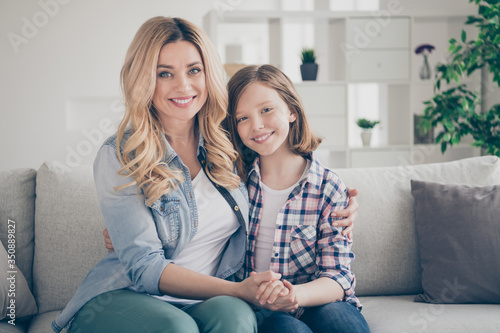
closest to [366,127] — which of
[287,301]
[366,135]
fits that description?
[366,135]

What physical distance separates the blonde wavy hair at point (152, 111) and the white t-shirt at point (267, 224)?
130 mm

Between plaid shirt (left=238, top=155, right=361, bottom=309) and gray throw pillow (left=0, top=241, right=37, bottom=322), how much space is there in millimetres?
664

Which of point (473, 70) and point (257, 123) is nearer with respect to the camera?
point (257, 123)

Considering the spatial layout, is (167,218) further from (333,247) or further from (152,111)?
(333,247)

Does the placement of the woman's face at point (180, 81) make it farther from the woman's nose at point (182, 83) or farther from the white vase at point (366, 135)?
the white vase at point (366, 135)

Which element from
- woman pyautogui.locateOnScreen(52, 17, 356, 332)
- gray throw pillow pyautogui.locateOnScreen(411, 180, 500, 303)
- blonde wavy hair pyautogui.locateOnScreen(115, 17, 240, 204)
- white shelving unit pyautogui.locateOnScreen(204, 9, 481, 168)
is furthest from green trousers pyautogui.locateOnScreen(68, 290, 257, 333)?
white shelving unit pyautogui.locateOnScreen(204, 9, 481, 168)

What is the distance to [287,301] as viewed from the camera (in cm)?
128

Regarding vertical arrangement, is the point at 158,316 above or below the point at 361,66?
below

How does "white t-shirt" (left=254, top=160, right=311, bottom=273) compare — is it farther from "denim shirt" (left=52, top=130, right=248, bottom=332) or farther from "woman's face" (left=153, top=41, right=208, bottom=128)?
"woman's face" (left=153, top=41, right=208, bottom=128)

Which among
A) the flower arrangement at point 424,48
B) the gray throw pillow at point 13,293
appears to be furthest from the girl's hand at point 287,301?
the flower arrangement at point 424,48

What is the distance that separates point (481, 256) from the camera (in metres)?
1.64

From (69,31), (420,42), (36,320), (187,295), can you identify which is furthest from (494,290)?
(69,31)

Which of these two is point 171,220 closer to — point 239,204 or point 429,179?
point 239,204

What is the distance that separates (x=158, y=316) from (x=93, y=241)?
61cm
